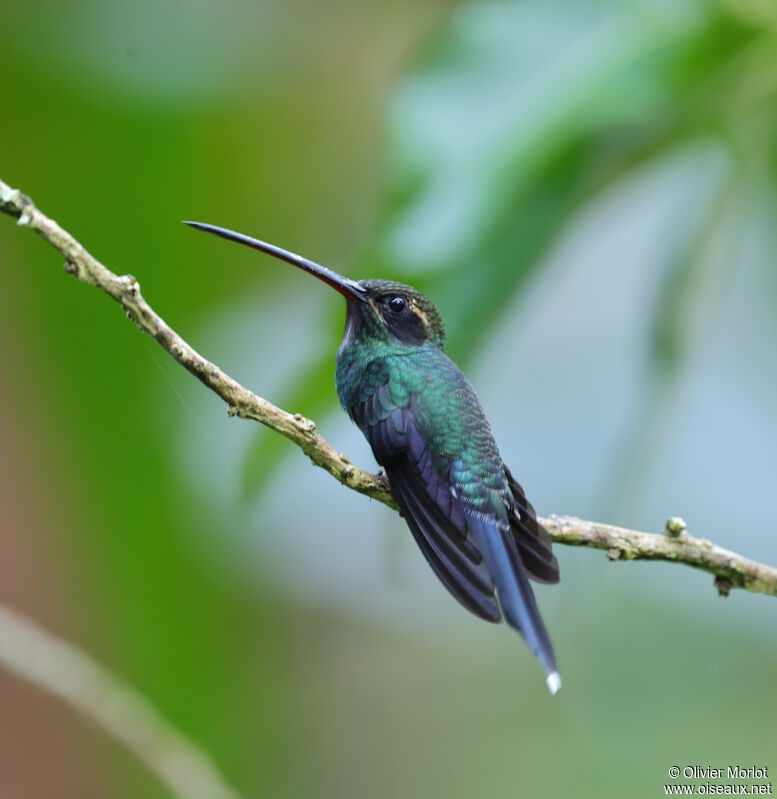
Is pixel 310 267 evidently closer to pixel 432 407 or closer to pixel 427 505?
pixel 432 407

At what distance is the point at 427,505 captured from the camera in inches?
69.6

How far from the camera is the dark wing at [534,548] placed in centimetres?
180

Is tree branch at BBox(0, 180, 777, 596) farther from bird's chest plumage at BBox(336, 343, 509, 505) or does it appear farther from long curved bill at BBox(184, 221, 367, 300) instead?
long curved bill at BBox(184, 221, 367, 300)

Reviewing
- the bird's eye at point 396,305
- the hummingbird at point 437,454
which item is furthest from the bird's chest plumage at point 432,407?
the bird's eye at point 396,305

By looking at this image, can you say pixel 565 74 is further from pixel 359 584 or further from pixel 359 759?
pixel 359 759

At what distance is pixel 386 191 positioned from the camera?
198 cm

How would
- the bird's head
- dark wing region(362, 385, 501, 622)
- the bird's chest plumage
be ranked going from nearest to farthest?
1. dark wing region(362, 385, 501, 622)
2. the bird's chest plumage
3. the bird's head

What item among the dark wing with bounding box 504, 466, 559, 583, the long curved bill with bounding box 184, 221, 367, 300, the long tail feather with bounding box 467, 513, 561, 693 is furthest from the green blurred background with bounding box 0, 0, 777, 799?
the long tail feather with bounding box 467, 513, 561, 693

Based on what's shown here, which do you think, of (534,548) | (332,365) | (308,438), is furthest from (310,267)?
(534,548)

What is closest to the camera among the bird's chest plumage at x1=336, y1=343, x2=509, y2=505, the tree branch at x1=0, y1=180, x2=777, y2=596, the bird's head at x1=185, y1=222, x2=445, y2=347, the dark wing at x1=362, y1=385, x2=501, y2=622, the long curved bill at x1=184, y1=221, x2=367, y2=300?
the tree branch at x1=0, y1=180, x2=777, y2=596

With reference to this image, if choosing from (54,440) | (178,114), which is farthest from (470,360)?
(54,440)

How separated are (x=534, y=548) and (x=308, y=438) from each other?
19.2 inches

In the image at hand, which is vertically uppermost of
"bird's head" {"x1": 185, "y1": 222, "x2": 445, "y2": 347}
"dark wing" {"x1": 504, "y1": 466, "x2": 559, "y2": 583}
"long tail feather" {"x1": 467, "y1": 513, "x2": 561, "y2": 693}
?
"bird's head" {"x1": 185, "y1": 222, "x2": 445, "y2": 347}

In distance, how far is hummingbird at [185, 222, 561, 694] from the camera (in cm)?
155
